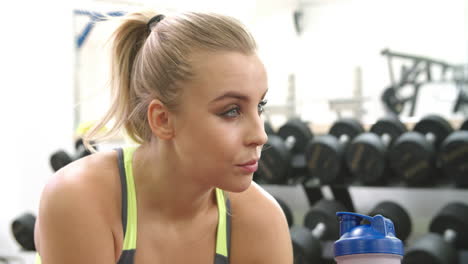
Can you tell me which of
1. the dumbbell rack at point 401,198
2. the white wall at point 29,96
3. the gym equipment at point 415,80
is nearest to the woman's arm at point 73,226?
the dumbbell rack at point 401,198

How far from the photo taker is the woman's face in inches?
33.4

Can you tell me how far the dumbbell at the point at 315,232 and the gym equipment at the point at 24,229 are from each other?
56.2 inches

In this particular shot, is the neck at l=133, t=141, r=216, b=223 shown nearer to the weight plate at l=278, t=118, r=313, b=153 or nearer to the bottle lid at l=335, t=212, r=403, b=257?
the bottle lid at l=335, t=212, r=403, b=257

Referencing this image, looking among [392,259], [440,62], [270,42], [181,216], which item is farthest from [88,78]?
[392,259]

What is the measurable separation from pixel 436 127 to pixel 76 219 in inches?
85.3

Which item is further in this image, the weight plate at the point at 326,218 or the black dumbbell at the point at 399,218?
the weight plate at the point at 326,218

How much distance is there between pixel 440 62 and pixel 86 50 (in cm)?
263

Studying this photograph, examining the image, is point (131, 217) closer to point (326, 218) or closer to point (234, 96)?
point (234, 96)

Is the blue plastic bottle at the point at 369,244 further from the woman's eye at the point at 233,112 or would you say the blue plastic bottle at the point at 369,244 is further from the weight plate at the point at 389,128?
the weight plate at the point at 389,128

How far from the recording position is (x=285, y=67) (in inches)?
213

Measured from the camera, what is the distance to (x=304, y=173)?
304cm

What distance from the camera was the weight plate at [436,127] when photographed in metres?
2.72

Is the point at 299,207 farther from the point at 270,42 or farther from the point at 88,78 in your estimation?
the point at 270,42

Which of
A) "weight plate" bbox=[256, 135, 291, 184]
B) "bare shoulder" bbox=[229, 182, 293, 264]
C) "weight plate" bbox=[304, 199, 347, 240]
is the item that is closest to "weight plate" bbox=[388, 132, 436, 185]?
"weight plate" bbox=[304, 199, 347, 240]
